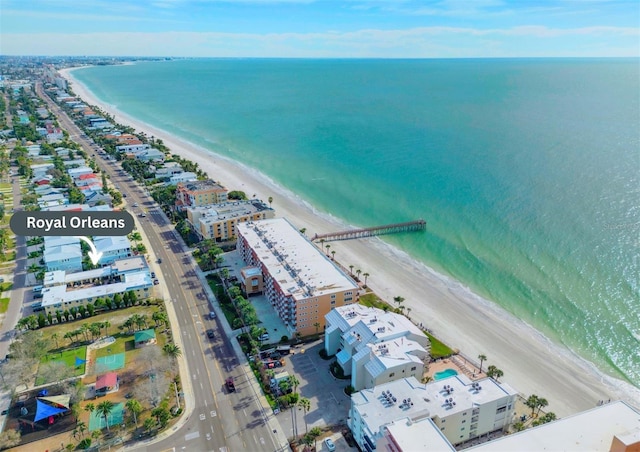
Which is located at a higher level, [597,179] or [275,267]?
[597,179]

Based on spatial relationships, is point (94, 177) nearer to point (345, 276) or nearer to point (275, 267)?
point (275, 267)

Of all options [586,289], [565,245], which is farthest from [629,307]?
[565,245]

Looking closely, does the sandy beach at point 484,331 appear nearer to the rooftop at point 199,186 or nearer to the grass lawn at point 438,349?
the grass lawn at point 438,349

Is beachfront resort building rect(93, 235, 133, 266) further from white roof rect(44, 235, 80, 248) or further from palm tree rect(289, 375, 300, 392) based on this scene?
palm tree rect(289, 375, 300, 392)

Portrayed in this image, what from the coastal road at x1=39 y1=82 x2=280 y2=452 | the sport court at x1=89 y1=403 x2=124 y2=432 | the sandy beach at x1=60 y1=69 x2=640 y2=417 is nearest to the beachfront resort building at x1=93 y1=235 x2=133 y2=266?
the coastal road at x1=39 y1=82 x2=280 y2=452

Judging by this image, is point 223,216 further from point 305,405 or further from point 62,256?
point 305,405

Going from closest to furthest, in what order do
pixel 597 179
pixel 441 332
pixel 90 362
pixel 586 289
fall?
pixel 90 362, pixel 441 332, pixel 586 289, pixel 597 179
